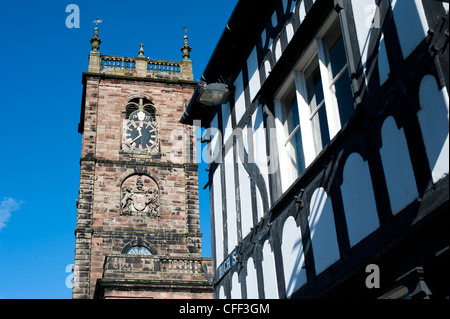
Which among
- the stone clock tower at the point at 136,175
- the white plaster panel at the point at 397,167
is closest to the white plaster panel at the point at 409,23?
the white plaster panel at the point at 397,167

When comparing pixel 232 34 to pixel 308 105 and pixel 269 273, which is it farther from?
pixel 269 273

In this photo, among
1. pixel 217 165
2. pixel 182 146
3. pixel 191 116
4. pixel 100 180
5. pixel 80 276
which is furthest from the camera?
pixel 182 146

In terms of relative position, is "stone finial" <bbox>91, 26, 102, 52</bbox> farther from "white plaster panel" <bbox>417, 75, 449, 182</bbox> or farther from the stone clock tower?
"white plaster panel" <bbox>417, 75, 449, 182</bbox>

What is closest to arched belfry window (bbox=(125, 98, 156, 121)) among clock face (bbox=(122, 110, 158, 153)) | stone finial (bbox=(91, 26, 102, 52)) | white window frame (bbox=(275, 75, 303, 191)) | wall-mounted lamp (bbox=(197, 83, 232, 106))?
clock face (bbox=(122, 110, 158, 153))

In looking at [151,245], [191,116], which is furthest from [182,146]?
[191,116]

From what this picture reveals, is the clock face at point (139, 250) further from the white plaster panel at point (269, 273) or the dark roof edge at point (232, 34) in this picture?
the white plaster panel at point (269, 273)

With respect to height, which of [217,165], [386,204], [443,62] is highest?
[217,165]

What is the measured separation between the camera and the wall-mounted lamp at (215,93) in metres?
9.91

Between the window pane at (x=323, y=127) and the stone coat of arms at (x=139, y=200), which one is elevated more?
the stone coat of arms at (x=139, y=200)

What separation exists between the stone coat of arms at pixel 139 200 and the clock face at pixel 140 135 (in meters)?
1.91

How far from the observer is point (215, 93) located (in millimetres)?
9953

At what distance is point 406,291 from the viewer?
5410mm
